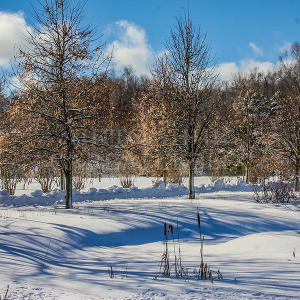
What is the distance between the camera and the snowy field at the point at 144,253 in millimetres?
3498

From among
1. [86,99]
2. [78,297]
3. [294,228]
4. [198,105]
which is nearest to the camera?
[78,297]

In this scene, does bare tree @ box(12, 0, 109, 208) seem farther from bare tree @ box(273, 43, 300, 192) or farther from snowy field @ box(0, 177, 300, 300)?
bare tree @ box(273, 43, 300, 192)

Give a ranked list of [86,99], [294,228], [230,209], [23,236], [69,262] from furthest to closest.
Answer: [86,99] < [230,209] < [294,228] < [23,236] < [69,262]

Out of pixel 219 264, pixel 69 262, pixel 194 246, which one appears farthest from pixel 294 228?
pixel 69 262

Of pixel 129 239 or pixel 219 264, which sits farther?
pixel 129 239

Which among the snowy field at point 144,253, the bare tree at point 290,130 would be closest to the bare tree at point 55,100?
the snowy field at point 144,253

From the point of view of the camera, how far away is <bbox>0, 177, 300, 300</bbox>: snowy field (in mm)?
3498

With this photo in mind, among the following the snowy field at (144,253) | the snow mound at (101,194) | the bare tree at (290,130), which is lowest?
the snowy field at (144,253)

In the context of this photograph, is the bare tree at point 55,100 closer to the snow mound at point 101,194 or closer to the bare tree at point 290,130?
the snow mound at point 101,194

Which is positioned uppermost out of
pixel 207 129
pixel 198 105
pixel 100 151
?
pixel 198 105

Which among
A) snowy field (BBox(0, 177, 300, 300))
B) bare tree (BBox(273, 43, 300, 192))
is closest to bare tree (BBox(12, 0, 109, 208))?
snowy field (BBox(0, 177, 300, 300))

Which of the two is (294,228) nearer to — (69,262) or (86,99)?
(69,262)

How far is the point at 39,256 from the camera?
5500mm

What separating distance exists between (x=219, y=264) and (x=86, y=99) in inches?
306
